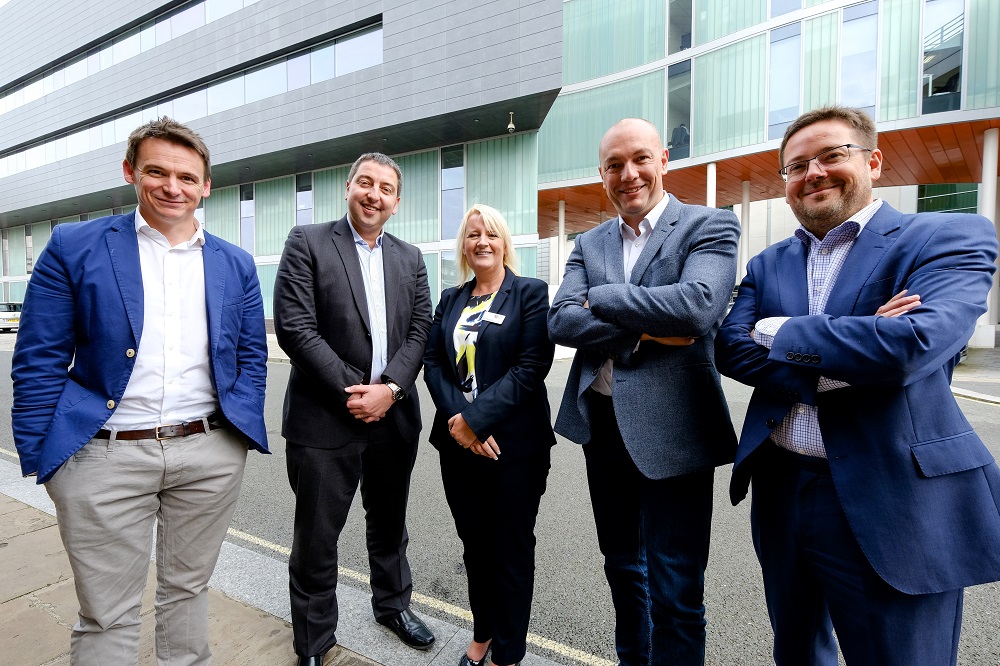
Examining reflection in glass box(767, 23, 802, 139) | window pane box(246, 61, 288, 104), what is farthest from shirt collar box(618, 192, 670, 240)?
window pane box(246, 61, 288, 104)

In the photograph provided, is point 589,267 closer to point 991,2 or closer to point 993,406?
point 993,406

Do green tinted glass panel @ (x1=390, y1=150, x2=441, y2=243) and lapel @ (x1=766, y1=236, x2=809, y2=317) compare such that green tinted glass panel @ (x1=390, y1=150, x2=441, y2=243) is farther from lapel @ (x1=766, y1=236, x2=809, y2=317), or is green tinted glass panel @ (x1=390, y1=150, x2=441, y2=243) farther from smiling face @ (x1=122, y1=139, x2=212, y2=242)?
lapel @ (x1=766, y1=236, x2=809, y2=317)

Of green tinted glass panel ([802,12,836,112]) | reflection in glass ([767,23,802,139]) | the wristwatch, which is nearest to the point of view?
the wristwatch

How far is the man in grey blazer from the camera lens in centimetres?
189

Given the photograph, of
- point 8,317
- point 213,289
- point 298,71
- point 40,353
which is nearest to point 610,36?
point 298,71

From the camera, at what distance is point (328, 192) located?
21375 millimetres

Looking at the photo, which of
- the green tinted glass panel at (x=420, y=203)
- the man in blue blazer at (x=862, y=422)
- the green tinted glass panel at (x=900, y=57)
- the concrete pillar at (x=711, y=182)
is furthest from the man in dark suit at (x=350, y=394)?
the green tinted glass panel at (x=900, y=57)

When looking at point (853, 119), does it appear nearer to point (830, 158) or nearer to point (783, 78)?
point (830, 158)

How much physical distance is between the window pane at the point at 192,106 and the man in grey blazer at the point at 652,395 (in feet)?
83.9

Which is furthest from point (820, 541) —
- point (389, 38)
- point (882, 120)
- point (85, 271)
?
point (389, 38)

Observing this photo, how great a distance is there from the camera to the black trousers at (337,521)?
90.6 inches

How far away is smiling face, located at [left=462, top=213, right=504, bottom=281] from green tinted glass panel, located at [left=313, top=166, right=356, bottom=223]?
19.4m

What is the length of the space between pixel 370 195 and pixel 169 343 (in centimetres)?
107

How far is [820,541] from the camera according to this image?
5.25ft
